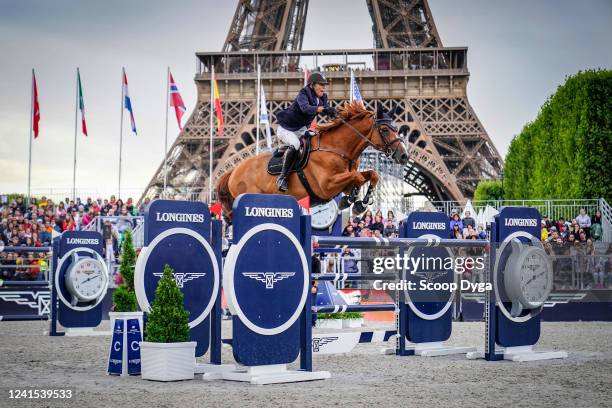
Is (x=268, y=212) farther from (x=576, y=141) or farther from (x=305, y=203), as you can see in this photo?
(x=576, y=141)

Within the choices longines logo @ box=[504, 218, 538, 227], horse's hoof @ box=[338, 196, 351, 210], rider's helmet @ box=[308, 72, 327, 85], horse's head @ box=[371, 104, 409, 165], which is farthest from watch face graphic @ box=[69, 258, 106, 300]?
longines logo @ box=[504, 218, 538, 227]

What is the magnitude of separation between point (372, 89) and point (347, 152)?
36.4 metres

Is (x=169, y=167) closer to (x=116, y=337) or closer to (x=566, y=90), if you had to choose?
(x=566, y=90)

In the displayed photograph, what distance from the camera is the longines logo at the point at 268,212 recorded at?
787 cm

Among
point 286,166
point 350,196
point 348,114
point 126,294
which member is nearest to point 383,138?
point 348,114

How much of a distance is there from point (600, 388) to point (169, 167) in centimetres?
3638

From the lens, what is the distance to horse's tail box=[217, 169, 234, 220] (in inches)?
506

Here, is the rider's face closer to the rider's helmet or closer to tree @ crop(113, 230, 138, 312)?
the rider's helmet

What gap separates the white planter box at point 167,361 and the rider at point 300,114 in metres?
3.69

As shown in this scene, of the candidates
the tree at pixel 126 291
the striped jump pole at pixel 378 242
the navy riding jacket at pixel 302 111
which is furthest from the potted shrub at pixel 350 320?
the tree at pixel 126 291

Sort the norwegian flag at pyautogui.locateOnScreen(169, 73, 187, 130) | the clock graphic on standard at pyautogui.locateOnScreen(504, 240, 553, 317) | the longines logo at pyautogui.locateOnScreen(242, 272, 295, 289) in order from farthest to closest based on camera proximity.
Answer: the norwegian flag at pyautogui.locateOnScreen(169, 73, 187, 130) → the clock graphic on standard at pyautogui.locateOnScreen(504, 240, 553, 317) → the longines logo at pyautogui.locateOnScreen(242, 272, 295, 289)

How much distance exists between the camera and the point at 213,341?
29.5 ft

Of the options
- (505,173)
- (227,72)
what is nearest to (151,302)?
(505,173)

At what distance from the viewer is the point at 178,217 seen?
27.7ft
